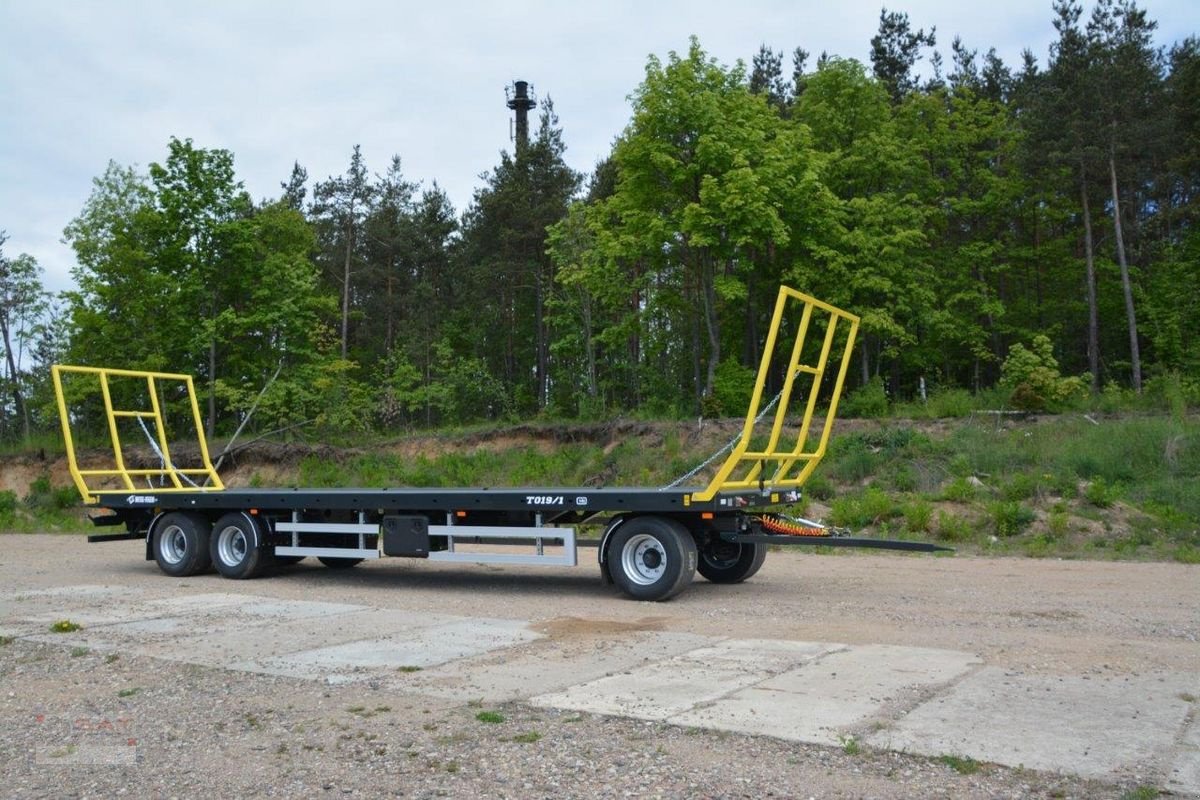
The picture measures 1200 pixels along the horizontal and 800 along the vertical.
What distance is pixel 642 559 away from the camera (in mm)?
12383

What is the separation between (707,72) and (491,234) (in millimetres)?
15843

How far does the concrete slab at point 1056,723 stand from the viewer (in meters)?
5.68

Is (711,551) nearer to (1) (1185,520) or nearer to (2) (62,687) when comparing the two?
(2) (62,687)

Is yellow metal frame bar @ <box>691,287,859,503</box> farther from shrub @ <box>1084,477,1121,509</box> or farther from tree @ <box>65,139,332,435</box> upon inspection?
tree @ <box>65,139,332,435</box>

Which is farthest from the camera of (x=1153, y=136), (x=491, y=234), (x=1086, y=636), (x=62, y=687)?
(x=491, y=234)

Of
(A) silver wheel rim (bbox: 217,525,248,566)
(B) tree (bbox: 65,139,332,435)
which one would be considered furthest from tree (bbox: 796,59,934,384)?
(A) silver wheel rim (bbox: 217,525,248,566)

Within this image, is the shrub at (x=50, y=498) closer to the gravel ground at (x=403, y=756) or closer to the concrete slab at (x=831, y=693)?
the gravel ground at (x=403, y=756)

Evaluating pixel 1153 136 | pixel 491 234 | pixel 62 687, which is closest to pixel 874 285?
pixel 1153 136

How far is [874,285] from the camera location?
112ft

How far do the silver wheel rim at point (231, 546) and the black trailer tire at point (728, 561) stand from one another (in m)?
6.71

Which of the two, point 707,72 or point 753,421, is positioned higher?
point 707,72

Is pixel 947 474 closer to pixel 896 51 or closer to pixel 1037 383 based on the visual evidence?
pixel 1037 383

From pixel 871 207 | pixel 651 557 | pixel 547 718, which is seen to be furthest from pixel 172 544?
pixel 871 207

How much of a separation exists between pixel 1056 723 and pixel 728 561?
7.44 meters
